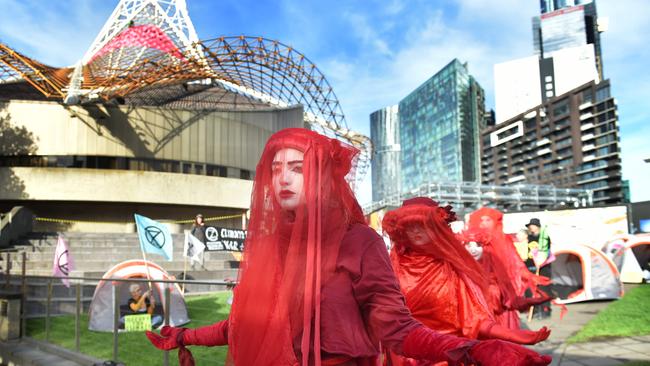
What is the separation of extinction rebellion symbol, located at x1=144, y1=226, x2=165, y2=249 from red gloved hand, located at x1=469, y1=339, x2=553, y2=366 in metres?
9.71

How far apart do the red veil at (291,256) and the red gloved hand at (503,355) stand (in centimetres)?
58

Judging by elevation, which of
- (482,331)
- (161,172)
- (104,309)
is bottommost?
(104,309)

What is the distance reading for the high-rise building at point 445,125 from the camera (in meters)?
123

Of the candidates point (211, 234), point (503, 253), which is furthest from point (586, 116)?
point (503, 253)

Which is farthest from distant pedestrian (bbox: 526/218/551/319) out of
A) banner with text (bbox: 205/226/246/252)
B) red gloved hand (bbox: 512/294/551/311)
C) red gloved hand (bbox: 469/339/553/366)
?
red gloved hand (bbox: 469/339/553/366)

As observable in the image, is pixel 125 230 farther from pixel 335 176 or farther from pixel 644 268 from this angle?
pixel 335 176

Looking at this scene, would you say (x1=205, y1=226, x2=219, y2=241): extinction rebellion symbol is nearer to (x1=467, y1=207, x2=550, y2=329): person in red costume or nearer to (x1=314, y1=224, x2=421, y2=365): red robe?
(x1=467, y1=207, x2=550, y2=329): person in red costume

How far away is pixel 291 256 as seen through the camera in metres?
1.86

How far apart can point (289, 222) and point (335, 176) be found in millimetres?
269

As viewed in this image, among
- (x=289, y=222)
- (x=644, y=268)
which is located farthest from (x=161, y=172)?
(x=289, y=222)

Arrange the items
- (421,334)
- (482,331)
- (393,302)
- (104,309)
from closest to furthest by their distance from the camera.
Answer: (421,334), (393,302), (482,331), (104,309)

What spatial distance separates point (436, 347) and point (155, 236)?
31.9ft

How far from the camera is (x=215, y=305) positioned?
377 inches

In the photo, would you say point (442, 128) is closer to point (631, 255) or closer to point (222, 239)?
point (631, 255)
